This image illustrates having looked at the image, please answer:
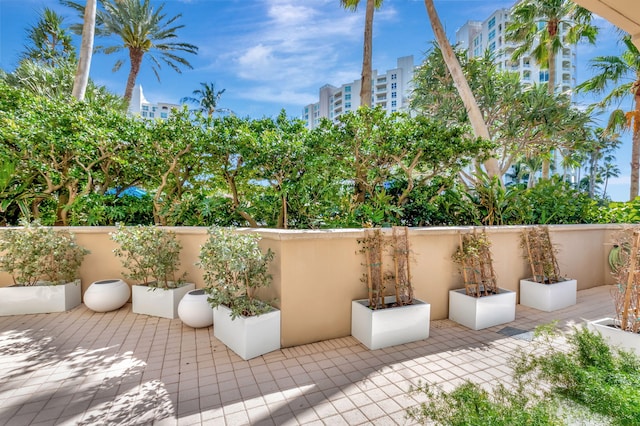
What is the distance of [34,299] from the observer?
460 centimetres

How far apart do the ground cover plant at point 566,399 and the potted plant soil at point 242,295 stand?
5.70 feet

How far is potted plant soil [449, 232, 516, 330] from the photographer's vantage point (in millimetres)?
4176

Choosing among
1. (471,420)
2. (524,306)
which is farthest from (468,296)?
(471,420)

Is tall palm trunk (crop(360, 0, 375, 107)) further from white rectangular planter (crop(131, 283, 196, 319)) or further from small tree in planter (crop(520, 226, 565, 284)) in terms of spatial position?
white rectangular planter (crop(131, 283, 196, 319))

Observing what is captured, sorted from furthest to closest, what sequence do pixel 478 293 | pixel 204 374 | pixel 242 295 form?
pixel 478 293, pixel 242 295, pixel 204 374

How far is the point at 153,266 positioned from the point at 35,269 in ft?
6.04

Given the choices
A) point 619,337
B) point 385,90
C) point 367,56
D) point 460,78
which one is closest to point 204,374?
point 619,337

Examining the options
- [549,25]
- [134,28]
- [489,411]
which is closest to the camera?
[489,411]

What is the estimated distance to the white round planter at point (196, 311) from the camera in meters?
3.95

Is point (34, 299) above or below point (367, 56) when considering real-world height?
below

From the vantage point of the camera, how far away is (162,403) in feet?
8.07

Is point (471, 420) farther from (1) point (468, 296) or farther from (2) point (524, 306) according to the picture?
(2) point (524, 306)

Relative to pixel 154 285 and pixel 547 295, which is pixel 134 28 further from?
pixel 547 295

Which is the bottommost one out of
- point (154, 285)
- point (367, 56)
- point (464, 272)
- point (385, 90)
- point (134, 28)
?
point (154, 285)
